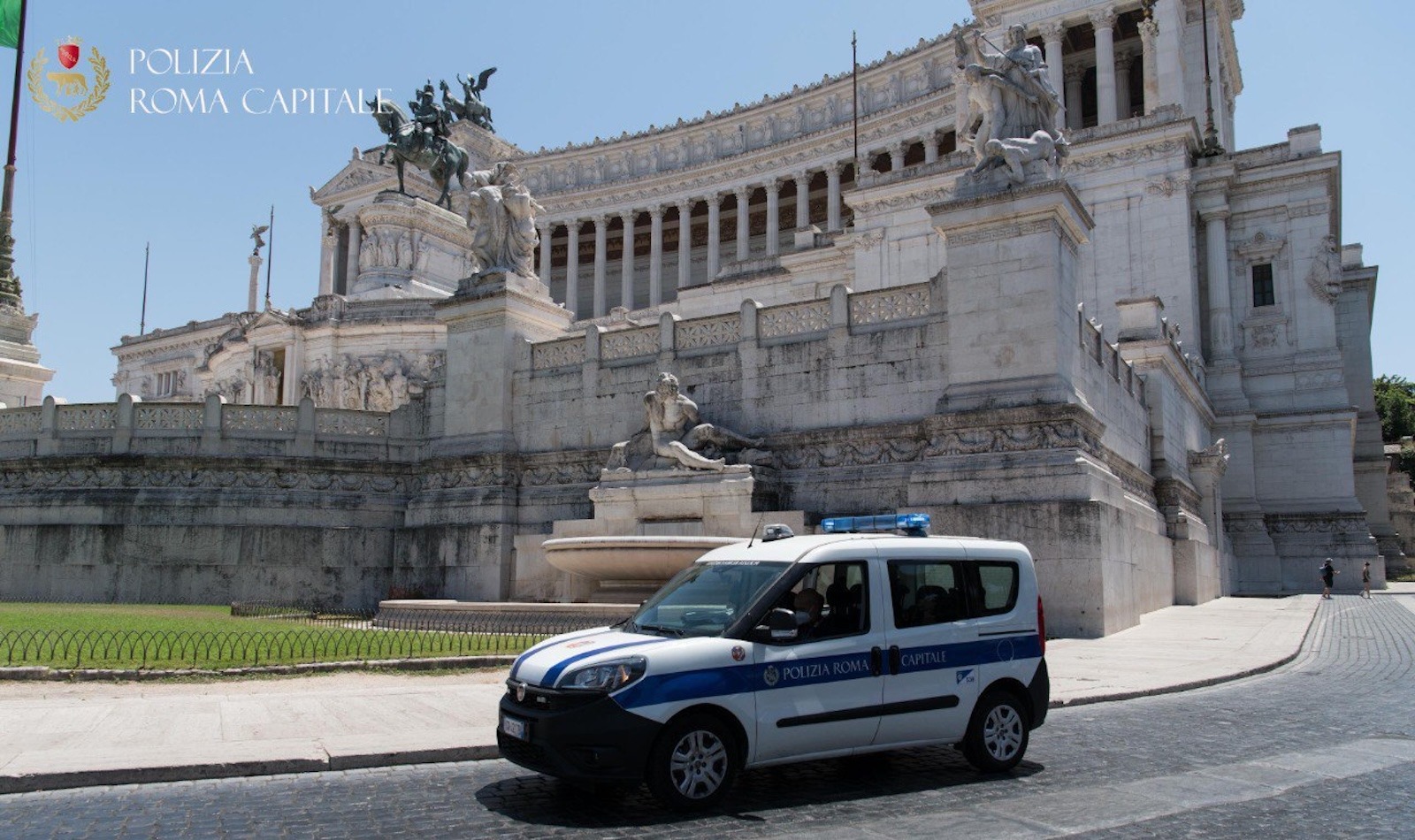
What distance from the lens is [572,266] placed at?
87.9 m

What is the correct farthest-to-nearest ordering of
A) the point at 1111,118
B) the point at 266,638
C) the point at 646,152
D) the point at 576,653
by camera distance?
the point at 646,152, the point at 1111,118, the point at 266,638, the point at 576,653

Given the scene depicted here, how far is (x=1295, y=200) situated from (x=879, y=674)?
148 feet

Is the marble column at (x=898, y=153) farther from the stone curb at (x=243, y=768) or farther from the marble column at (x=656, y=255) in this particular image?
the stone curb at (x=243, y=768)

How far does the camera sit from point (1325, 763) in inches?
354

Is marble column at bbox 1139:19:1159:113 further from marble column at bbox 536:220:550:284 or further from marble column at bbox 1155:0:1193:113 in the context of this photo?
marble column at bbox 536:220:550:284

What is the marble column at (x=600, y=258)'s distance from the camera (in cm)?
8653

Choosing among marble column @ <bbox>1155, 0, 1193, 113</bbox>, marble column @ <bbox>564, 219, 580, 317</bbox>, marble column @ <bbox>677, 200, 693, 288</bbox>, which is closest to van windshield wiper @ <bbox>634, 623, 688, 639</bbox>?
marble column @ <bbox>1155, 0, 1193, 113</bbox>

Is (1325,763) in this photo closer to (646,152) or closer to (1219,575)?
(1219,575)

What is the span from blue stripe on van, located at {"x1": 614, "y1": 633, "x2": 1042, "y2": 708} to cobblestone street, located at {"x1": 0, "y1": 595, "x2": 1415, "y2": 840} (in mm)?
794

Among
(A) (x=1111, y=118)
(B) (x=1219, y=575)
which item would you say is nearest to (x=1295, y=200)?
(A) (x=1111, y=118)

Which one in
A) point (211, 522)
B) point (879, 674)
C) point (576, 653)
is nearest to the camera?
point (576, 653)

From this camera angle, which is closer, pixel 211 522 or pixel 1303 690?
pixel 1303 690

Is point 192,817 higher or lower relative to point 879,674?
lower

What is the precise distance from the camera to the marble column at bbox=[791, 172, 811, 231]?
7644 cm
